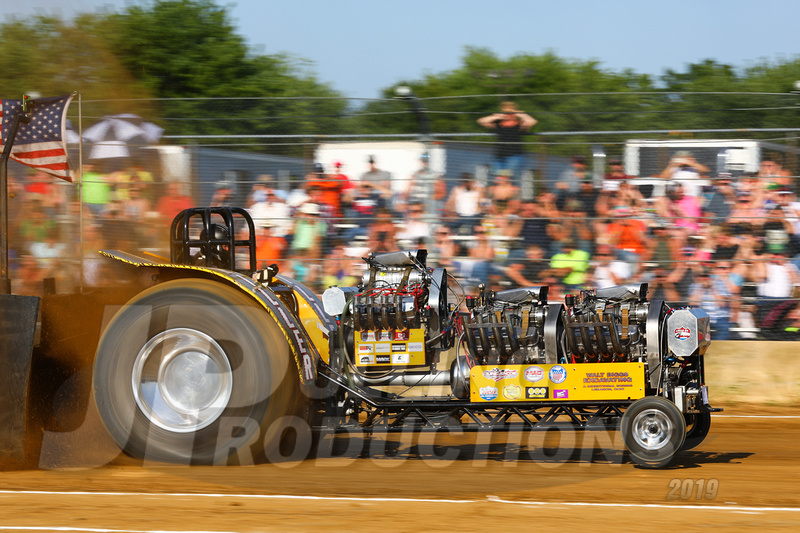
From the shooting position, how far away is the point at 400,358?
5793 millimetres

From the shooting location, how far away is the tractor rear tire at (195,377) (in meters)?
5.44

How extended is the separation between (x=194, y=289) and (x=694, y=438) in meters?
3.17

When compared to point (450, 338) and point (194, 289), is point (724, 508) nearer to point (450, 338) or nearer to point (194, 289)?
point (450, 338)

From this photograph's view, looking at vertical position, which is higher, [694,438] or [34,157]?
[34,157]

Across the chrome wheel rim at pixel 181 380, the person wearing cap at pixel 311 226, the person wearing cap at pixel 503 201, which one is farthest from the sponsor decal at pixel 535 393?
the person wearing cap at pixel 311 226

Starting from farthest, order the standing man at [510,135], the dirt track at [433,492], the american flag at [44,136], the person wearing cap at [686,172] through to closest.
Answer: the standing man at [510,135], the person wearing cap at [686,172], the american flag at [44,136], the dirt track at [433,492]

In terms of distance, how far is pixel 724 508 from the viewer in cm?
452

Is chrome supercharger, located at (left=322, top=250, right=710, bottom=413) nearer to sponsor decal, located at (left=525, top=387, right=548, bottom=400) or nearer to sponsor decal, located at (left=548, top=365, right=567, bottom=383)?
sponsor decal, located at (left=548, top=365, right=567, bottom=383)

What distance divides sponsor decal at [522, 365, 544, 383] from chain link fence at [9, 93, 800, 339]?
2813mm

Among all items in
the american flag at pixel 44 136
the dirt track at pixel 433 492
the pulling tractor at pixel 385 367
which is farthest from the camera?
the american flag at pixel 44 136

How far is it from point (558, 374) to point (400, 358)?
952 mm

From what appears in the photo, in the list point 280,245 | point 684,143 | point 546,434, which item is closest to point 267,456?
point 546,434

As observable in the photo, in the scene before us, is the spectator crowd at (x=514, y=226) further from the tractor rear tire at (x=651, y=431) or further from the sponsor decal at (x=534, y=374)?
the tractor rear tire at (x=651, y=431)

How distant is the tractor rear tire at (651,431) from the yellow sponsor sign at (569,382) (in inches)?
4.6
